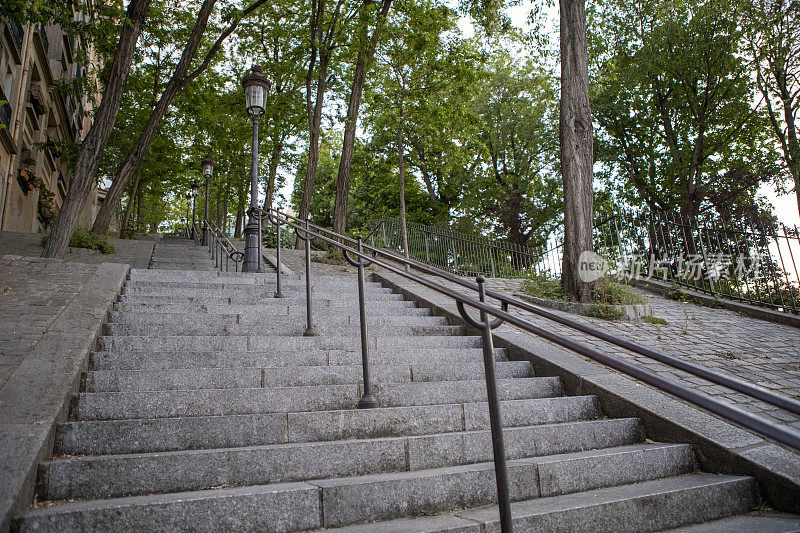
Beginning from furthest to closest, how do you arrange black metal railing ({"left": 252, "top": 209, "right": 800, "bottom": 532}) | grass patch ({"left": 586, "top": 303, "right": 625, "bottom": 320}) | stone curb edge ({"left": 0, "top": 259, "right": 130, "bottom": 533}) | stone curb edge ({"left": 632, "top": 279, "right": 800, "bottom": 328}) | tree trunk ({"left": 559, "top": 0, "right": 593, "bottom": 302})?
tree trunk ({"left": 559, "top": 0, "right": 593, "bottom": 302}) → stone curb edge ({"left": 632, "top": 279, "right": 800, "bottom": 328}) → grass patch ({"left": 586, "top": 303, "right": 625, "bottom": 320}) → stone curb edge ({"left": 0, "top": 259, "right": 130, "bottom": 533}) → black metal railing ({"left": 252, "top": 209, "right": 800, "bottom": 532})

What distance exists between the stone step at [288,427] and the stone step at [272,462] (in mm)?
229

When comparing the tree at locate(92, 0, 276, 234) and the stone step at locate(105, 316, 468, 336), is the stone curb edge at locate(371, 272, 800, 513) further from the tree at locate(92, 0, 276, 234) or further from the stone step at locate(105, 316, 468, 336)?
the tree at locate(92, 0, 276, 234)

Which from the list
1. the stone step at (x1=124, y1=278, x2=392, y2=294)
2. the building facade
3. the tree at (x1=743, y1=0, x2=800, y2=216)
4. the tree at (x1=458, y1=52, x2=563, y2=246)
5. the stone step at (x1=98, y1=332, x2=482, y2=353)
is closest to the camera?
the stone step at (x1=98, y1=332, x2=482, y2=353)

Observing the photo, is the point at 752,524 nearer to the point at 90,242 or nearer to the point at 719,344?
the point at 719,344

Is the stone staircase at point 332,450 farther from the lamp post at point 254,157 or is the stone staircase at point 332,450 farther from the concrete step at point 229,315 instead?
the lamp post at point 254,157

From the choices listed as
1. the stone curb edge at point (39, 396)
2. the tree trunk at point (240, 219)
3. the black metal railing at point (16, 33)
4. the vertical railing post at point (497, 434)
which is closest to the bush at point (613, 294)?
the vertical railing post at point (497, 434)

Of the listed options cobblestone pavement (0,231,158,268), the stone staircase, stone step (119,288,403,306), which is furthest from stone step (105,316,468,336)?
cobblestone pavement (0,231,158,268)

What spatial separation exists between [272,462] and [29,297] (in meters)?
3.96

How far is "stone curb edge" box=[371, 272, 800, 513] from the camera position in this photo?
3.09m

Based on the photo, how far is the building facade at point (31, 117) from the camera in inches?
546

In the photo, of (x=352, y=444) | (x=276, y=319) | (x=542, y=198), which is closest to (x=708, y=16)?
(x=542, y=198)

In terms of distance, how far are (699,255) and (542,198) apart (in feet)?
55.3

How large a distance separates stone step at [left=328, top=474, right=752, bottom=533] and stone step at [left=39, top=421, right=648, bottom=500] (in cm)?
34

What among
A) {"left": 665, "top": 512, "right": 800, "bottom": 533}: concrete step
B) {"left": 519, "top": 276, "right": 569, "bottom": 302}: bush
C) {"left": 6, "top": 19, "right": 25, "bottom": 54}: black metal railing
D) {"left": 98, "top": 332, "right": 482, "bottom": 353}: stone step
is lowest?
{"left": 665, "top": 512, "right": 800, "bottom": 533}: concrete step
